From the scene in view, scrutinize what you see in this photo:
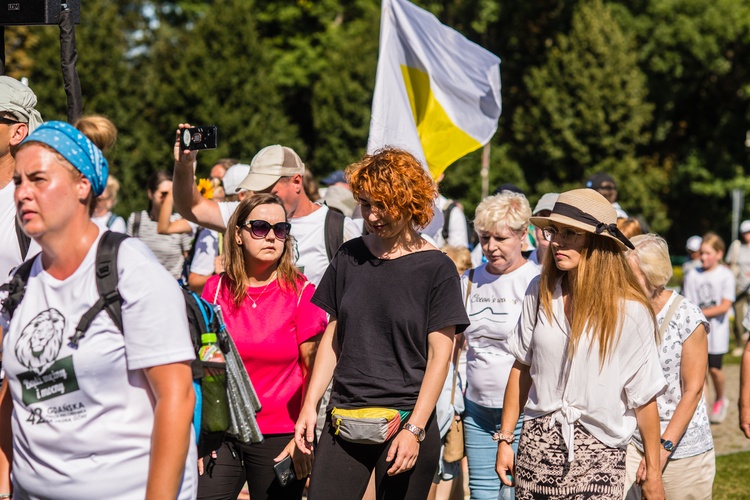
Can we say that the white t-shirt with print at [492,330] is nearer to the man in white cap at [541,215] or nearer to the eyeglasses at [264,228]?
the man in white cap at [541,215]

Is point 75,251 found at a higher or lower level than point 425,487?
higher

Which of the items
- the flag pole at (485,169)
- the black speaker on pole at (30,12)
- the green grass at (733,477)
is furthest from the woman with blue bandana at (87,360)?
the flag pole at (485,169)

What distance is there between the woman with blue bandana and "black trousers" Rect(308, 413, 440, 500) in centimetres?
139

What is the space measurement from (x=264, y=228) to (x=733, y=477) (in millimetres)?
5073

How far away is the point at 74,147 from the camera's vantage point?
2.60m

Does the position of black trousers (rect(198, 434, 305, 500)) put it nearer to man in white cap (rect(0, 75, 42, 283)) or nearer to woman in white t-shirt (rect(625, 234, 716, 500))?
man in white cap (rect(0, 75, 42, 283))

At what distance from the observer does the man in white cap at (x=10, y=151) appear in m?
3.51

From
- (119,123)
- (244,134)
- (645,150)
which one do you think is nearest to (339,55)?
(244,134)

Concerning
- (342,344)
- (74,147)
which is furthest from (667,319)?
(74,147)

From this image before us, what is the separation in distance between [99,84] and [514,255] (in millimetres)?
28729

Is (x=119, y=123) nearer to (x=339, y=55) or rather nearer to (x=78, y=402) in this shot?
(x=339, y=55)

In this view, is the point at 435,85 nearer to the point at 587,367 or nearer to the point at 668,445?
the point at 668,445

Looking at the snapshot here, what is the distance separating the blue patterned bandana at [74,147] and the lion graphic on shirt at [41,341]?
1.21ft

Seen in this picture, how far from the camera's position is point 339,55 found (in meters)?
35.3
